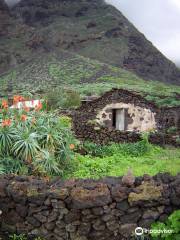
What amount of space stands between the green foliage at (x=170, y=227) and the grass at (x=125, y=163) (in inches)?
118

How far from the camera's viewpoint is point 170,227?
6242mm

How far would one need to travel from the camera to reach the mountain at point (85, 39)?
→ 90.2 meters

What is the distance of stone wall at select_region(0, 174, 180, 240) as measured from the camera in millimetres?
6457

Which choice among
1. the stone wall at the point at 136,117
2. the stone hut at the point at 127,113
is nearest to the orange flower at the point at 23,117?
the stone hut at the point at 127,113

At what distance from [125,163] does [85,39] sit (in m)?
93.1

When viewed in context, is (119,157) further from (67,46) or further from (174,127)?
(67,46)

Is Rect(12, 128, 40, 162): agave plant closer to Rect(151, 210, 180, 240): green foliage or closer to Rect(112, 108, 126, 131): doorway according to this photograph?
Rect(151, 210, 180, 240): green foliage

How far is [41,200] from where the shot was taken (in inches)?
263

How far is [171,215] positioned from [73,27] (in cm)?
10912

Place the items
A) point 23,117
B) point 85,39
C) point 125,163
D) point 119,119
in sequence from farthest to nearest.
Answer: point 85,39 → point 119,119 → point 125,163 → point 23,117

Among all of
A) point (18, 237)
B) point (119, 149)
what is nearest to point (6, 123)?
point (18, 237)

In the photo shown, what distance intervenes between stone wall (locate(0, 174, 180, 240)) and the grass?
2817 mm

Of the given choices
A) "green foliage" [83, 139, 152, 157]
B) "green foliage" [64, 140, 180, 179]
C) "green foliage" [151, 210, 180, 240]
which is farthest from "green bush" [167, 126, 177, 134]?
"green foliage" [151, 210, 180, 240]

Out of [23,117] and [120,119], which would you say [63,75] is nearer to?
[120,119]
